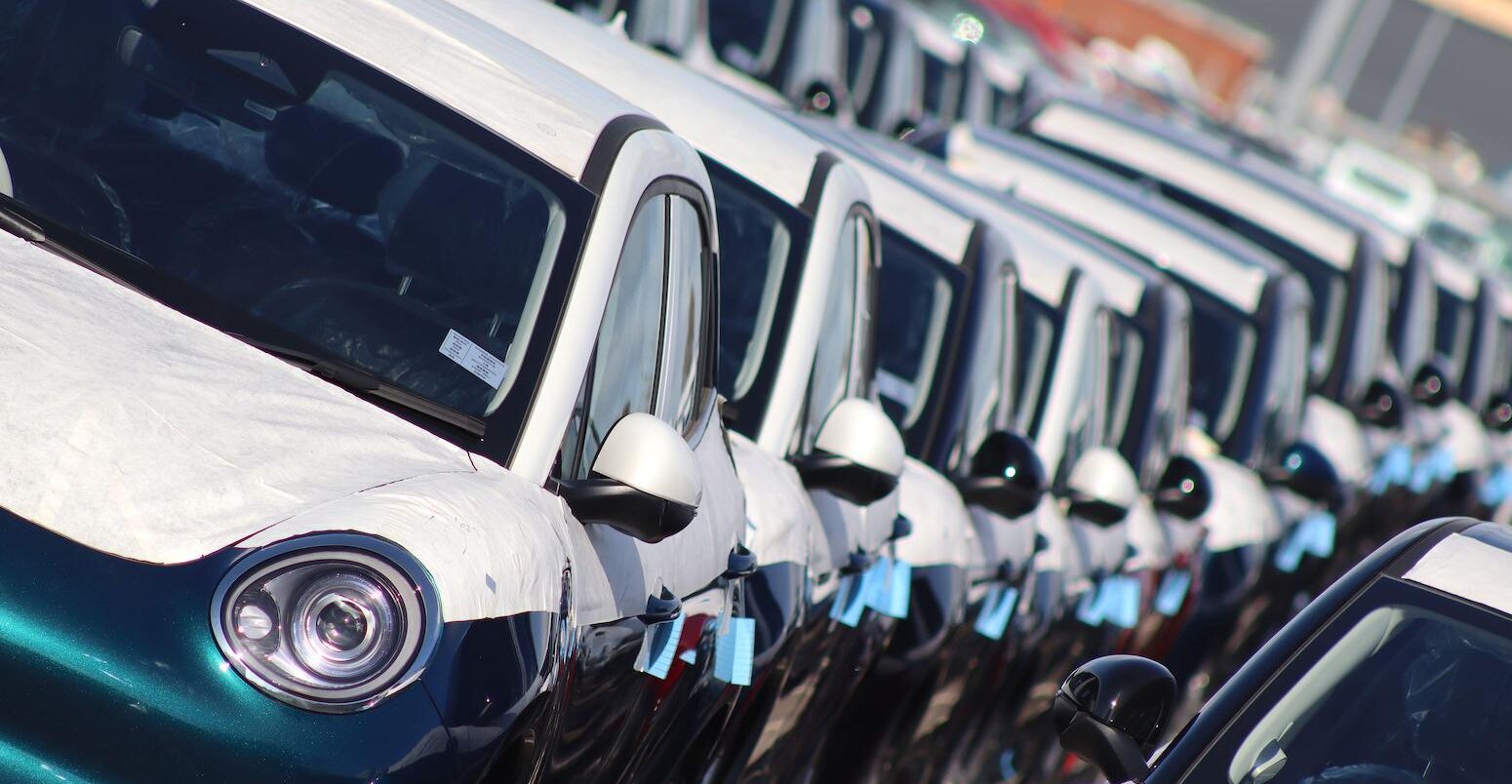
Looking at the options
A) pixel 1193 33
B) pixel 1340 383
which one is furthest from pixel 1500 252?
pixel 1340 383

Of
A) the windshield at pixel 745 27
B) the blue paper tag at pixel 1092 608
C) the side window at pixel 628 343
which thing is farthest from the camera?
the windshield at pixel 745 27

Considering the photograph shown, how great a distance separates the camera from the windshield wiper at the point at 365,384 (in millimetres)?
4051

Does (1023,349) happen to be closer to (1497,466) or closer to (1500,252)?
(1497,466)

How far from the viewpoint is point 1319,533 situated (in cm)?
1262

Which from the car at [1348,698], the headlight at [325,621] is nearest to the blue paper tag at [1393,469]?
the car at [1348,698]

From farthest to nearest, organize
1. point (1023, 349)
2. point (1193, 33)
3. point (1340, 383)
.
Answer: point (1193, 33) → point (1340, 383) → point (1023, 349)

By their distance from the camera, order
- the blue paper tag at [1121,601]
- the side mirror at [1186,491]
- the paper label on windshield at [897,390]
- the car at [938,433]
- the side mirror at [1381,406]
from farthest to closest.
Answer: the side mirror at [1381,406], the side mirror at [1186,491], the blue paper tag at [1121,601], the paper label on windshield at [897,390], the car at [938,433]

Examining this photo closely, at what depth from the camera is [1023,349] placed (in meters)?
8.78

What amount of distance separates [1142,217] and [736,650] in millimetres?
6873

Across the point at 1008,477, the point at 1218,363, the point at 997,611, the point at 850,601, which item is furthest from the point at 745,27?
the point at 850,601

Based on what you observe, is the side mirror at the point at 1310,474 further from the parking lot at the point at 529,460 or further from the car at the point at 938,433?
the car at the point at 938,433

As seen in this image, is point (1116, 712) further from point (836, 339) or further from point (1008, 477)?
point (1008, 477)

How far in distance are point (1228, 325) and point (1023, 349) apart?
3266 mm

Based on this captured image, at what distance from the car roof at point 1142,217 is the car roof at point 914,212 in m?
3.74
